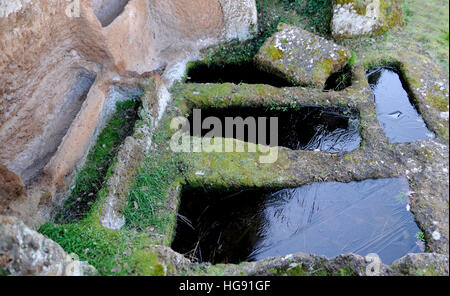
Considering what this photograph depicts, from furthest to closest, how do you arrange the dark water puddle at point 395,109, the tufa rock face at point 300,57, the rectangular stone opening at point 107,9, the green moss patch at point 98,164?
the tufa rock face at point 300,57 → the rectangular stone opening at point 107,9 → the dark water puddle at point 395,109 → the green moss patch at point 98,164

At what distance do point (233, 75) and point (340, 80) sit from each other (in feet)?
6.97

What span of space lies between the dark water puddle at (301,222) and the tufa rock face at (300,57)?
2.50 meters

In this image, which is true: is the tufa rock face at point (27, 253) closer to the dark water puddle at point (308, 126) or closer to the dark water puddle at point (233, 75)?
the dark water puddle at point (308, 126)

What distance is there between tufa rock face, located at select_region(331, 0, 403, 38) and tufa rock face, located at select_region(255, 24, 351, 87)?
86cm

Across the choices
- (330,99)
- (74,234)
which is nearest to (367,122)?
(330,99)

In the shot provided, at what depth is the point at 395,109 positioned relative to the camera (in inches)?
244

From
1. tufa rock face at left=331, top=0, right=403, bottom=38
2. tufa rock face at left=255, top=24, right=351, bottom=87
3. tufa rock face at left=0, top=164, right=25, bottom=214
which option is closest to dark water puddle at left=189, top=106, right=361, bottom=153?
tufa rock face at left=255, top=24, right=351, bottom=87

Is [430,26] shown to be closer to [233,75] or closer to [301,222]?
[233,75]

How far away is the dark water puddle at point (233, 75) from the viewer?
7.11 metres

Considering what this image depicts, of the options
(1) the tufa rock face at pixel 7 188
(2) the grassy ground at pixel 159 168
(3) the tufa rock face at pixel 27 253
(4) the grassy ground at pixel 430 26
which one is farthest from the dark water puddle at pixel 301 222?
(4) the grassy ground at pixel 430 26

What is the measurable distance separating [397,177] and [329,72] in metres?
2.56

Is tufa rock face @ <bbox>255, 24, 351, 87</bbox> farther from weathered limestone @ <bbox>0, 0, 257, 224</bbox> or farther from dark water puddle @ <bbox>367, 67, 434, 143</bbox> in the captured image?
weathered limestone @ <bbox>0, 0, 257, 224</bbox>

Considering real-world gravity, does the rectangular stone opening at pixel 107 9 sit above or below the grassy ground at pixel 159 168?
above

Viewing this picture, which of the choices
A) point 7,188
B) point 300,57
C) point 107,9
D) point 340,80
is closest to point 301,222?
point 340,80
